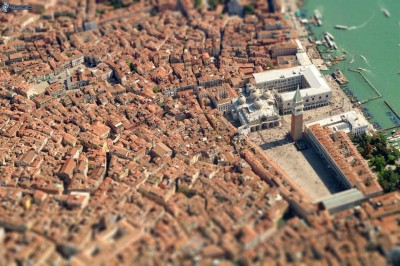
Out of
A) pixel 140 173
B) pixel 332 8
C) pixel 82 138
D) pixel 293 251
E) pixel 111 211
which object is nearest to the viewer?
pixel 293 251

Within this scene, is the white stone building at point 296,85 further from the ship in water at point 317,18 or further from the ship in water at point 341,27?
the ship in water at point 317,18

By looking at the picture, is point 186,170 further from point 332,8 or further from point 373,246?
point 332,8

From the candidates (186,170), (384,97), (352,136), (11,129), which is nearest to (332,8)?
(384,97)

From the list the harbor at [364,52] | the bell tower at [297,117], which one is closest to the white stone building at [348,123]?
the bell tower at [297,117]

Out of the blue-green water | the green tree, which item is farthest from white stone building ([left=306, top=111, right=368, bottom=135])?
the green tree

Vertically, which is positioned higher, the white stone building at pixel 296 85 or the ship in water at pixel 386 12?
the ship in water at pixel 386 12

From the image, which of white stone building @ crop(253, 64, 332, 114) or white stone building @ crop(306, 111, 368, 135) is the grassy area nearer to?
white stone building @ crop(306, 111, 368, 135)

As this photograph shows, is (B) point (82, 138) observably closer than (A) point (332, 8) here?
Yes
